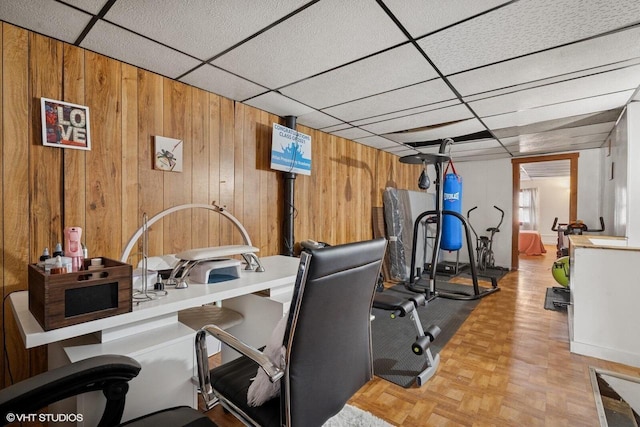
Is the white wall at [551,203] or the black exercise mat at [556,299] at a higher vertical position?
the white wall at [551,203]

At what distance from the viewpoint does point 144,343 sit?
1.35 m

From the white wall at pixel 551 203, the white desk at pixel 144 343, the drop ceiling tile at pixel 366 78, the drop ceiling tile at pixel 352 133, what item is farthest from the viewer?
the white wall at pixel 551 203

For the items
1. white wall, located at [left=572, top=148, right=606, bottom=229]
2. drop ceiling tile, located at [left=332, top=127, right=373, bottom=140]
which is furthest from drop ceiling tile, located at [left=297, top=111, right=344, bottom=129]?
white wall, located at [left=572, top=148, right=606, bottom=229]

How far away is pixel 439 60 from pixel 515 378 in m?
2.30

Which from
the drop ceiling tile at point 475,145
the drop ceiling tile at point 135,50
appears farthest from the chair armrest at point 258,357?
the drop ceiling tile at point 475,145

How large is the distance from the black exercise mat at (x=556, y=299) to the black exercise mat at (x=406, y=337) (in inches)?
34.1

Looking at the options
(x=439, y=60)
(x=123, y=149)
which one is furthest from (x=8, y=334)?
(x=439, y=60)

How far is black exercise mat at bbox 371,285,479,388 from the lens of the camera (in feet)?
7.47

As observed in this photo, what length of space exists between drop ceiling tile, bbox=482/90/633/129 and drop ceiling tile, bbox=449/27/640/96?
2.70ft

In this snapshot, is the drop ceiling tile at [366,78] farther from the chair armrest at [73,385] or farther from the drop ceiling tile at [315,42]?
the chair armrest at [73,385]

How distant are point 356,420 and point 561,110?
11.5 ft

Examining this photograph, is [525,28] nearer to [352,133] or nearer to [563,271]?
[352,133]

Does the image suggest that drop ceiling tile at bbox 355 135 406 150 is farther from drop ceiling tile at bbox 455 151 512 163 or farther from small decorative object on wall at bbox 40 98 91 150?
small decorative object on wall at bbox 40 98 91 150

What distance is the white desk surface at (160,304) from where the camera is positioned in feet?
3.69
